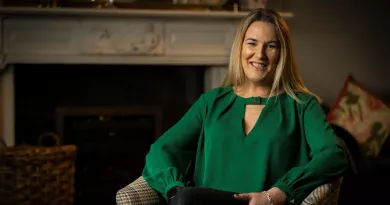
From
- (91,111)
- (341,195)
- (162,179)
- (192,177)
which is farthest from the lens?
(91,111)

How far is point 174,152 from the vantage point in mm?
1766

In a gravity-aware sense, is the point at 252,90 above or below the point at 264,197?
above

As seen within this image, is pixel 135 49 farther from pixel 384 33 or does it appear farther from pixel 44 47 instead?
pixel 384 33

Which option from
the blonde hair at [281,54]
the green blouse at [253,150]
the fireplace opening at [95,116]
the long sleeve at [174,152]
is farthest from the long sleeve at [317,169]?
the fireplace opening at [95,116]

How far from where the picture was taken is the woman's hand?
1.49 metres

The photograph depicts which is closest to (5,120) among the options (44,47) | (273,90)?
(44,47)

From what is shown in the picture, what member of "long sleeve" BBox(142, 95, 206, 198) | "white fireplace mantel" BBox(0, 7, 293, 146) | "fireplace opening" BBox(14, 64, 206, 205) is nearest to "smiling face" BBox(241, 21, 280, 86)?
"long sleeve" BBox(142, 95, 206, 198)

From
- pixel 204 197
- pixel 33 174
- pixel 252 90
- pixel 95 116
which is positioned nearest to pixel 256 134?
pixel 252 90

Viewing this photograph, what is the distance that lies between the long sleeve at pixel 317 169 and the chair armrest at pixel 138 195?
1.14ft

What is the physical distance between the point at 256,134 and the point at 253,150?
0.15 feet

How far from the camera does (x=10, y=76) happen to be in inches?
114

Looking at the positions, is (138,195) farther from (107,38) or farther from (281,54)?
(107,38)

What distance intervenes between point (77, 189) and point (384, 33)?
6.15 ft

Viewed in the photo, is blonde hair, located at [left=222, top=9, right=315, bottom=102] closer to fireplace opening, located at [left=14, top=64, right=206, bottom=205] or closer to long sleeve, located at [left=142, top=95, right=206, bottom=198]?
long sleeve, located at [left=142, top=95, right=206, bottom=198]
